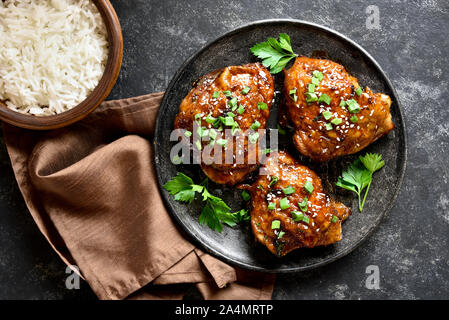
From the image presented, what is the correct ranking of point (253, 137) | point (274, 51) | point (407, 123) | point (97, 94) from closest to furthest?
point (97, 94) < point (253, 137) < point (274, 51) < point (407, 123)

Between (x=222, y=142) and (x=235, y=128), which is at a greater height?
(x=235, y=128)

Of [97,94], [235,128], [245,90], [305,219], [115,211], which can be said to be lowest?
[115,211]

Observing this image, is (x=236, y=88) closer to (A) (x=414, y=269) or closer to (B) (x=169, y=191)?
(B) (x=169, y=191)

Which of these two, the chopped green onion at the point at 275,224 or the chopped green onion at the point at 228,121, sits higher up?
the chopped green onion at the point at 228,121

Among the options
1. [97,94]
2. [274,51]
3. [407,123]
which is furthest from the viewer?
[407,123]

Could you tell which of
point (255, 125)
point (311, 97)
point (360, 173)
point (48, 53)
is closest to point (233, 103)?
point (255, 125)

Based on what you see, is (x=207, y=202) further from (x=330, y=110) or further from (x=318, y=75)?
(x=318, y=75)

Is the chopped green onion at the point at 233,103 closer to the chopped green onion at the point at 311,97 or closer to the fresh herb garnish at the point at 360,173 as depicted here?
the chopped green onion at the point at 311,97

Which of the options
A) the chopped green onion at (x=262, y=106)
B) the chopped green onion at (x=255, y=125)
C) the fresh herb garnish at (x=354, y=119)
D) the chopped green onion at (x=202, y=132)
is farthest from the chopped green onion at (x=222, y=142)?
the fresh herb garnish at (x=354, y=119)

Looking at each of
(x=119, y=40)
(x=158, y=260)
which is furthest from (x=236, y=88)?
(x=158, y=260)
